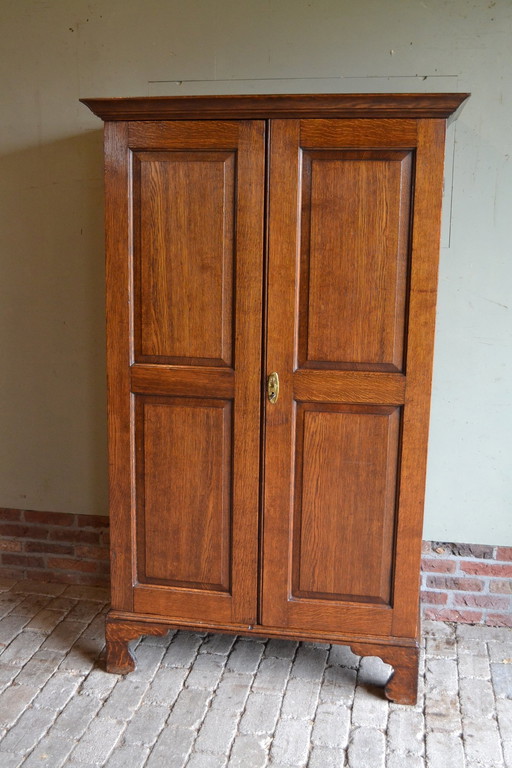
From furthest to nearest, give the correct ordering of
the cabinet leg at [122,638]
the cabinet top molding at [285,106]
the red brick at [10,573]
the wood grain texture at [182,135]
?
1. the red brick at [10,573]
2. the cabinet leg at [122,638]
3. the wood grain texture at [182,135]
4. the cabinet top molding at [285,106]

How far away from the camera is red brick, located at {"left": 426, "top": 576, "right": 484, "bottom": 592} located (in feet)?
10.0

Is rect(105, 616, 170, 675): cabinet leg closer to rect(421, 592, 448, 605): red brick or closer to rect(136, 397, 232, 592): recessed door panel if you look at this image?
rect(136, 397, 232, 592): recessed door panel

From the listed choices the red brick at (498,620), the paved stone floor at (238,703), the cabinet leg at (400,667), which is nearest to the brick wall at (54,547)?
the paved stone floor at (238,703)

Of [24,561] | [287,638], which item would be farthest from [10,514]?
[287,638]

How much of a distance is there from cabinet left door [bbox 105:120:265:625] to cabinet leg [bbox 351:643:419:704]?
43cm

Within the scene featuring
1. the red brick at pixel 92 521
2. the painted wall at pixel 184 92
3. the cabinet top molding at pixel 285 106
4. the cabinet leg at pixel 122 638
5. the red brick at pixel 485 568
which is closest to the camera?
the cabinet top molding at pixel 285 106

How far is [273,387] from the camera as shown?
2436mm

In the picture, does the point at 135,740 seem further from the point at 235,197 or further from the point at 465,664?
the point at 235,197

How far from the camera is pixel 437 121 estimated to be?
2.25m

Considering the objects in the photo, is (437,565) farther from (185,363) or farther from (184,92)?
(184,92)

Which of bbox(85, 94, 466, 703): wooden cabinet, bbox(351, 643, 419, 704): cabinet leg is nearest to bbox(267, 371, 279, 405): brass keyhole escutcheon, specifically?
bbox(85, 94, 466, 703): wooden cabinet

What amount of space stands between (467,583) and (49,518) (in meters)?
1.88

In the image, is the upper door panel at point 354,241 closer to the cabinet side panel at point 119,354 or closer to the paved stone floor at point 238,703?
the cabinet side panel at point 119,354

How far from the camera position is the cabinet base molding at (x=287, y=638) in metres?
2.50
